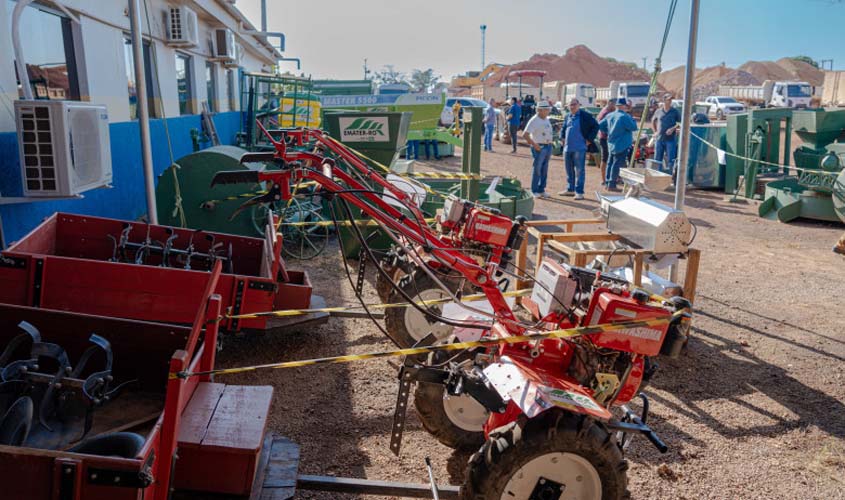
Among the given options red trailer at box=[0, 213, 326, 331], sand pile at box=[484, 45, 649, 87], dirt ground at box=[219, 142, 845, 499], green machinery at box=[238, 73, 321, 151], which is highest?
sand pile at box=[484, 45, 649, 87]

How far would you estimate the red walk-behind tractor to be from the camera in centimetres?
300

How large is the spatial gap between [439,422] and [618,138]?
1080cm

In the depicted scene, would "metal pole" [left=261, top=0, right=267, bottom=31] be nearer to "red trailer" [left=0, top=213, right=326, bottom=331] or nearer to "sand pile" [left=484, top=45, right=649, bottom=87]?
"red trailer" [left=0, top=213, right=326, bottom=331]

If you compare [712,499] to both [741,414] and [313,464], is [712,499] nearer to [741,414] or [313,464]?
[741,414]

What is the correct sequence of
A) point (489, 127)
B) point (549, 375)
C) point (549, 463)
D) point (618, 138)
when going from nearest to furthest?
point (549, 463) < point (549, 375) < point (618, 138) < point (489, 127)

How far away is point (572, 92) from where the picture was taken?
42.4m

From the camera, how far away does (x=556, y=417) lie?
9.86ft

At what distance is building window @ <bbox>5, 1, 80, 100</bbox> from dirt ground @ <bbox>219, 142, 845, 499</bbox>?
11.4 feet

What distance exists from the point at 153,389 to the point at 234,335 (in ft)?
6.22

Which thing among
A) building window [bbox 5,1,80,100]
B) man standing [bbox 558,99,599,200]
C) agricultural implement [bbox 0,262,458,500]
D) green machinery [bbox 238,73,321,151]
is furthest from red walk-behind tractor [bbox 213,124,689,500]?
man standing [bbox 558,99,599,200]

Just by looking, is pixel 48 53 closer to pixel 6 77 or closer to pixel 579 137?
pixel 6 77

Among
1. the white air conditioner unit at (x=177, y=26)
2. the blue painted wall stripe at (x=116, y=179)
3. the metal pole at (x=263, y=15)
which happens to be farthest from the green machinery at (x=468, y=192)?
the metal pole at (x=263, y=15)

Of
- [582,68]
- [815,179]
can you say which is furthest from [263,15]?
[582,68]

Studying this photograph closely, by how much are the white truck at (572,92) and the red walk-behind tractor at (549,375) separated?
114 ft
